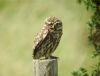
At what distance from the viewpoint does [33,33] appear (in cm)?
948

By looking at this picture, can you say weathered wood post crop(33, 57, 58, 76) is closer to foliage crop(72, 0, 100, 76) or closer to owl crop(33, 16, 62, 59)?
owl crop(33, 16, 62, 59)

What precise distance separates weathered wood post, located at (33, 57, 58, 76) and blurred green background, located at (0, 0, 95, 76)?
4.39 metres

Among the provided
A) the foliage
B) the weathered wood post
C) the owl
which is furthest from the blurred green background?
the weathered wood post

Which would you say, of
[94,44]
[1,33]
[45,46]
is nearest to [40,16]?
[1,33]

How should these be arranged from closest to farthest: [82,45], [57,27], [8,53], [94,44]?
1. [57,27]
2. [94,44]
3. [82,45]
4. [8,53]

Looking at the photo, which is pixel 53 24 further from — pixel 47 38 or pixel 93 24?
pixel 93 24

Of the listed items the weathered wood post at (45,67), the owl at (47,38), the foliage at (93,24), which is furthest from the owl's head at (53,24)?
the foliage at (93,24)

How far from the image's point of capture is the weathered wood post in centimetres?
434

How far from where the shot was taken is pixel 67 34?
921cm

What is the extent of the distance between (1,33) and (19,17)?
475 mm

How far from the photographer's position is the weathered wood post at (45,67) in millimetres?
4340

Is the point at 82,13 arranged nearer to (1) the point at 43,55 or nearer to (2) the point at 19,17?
(2) the point at 19,17

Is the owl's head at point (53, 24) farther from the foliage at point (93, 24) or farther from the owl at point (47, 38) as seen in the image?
the foliage at point (93, 24)

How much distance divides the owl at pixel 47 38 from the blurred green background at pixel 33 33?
424 centimetres
